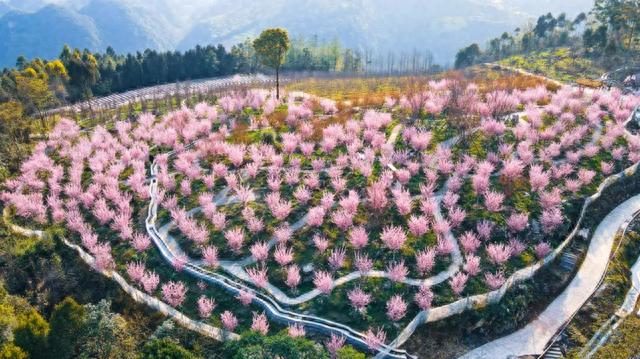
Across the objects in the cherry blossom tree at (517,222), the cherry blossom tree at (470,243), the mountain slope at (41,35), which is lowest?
the cherry blossom tree at (470,243)

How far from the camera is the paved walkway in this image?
16.5 metres

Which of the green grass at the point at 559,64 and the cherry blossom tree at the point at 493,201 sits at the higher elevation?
the green grass at the point at 559,64

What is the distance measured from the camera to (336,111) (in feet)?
118

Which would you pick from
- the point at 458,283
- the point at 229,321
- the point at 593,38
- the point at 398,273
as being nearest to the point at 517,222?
the point at 458,283

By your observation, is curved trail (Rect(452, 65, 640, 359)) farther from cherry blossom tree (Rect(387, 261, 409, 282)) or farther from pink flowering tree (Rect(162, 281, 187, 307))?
pink flowering tree (Rect(162, 281, 187, 307))

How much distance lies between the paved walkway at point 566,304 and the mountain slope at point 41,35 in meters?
202

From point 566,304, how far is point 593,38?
50458mm

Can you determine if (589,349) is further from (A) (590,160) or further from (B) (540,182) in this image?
(A) (590,160)

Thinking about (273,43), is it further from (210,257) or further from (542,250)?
(542,250)

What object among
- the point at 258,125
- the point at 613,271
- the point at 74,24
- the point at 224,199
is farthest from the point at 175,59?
the point at 74,24

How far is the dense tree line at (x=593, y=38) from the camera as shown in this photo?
178ft

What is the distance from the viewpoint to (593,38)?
55.8 meters

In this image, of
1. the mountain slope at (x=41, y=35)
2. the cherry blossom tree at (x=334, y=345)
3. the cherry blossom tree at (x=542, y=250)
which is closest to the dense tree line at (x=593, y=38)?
the cherry blossom tree at (x=542, y=250)

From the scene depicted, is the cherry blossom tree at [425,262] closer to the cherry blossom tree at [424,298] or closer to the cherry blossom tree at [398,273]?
the cherry blossom tree at [398,273]
